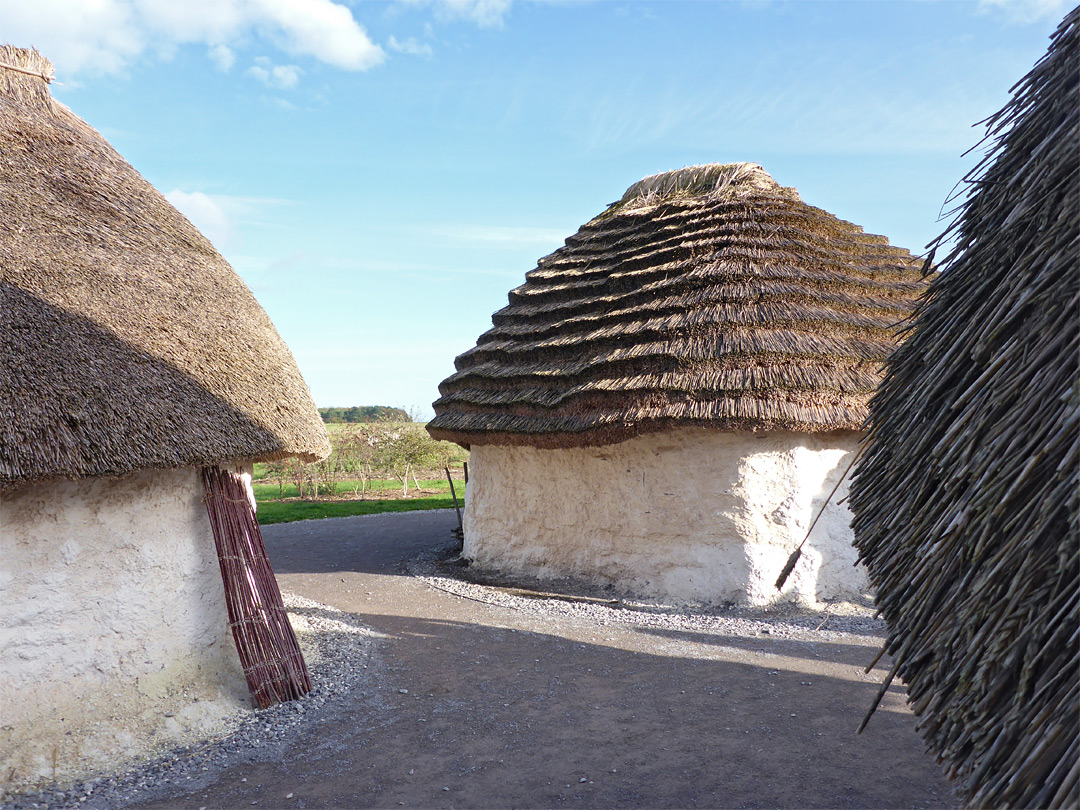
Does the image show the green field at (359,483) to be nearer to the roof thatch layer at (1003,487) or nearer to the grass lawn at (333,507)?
the grass lawn at (333,507)

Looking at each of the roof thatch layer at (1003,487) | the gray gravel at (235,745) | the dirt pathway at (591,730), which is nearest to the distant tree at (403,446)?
the dirt pathway at (591,730)

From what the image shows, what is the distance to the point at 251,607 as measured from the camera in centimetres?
649

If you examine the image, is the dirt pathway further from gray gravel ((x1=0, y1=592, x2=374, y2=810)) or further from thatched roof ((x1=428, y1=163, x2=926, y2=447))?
thatched roof ((x1=428, y1=163, x2=926, y2=447))

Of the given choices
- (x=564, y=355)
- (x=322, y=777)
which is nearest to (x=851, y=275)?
(x=564, y=355)

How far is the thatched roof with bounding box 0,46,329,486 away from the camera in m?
5.36

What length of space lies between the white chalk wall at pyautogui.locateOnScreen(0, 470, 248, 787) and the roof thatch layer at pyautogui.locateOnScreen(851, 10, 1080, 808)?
5301mm

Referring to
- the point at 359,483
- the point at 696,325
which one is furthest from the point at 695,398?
the point at 359,483

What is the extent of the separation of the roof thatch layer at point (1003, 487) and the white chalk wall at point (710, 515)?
18.7 ft

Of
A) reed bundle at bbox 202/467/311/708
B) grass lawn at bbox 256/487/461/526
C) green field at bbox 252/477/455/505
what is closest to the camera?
reed bundle at bbox 202/467/311/708

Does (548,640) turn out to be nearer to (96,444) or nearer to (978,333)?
(96,444)

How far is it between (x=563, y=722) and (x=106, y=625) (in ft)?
11.9

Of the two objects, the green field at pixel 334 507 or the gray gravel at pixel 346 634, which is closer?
the gray gravel at pixel 346 634

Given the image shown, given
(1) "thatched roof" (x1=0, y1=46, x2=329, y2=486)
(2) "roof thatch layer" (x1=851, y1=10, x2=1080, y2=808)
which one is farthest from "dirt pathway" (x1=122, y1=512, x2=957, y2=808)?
(1) "thatched roof" (x1=0, y1=46, x2=329, y2=486)

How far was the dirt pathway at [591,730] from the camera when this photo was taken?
4852 millimetres
